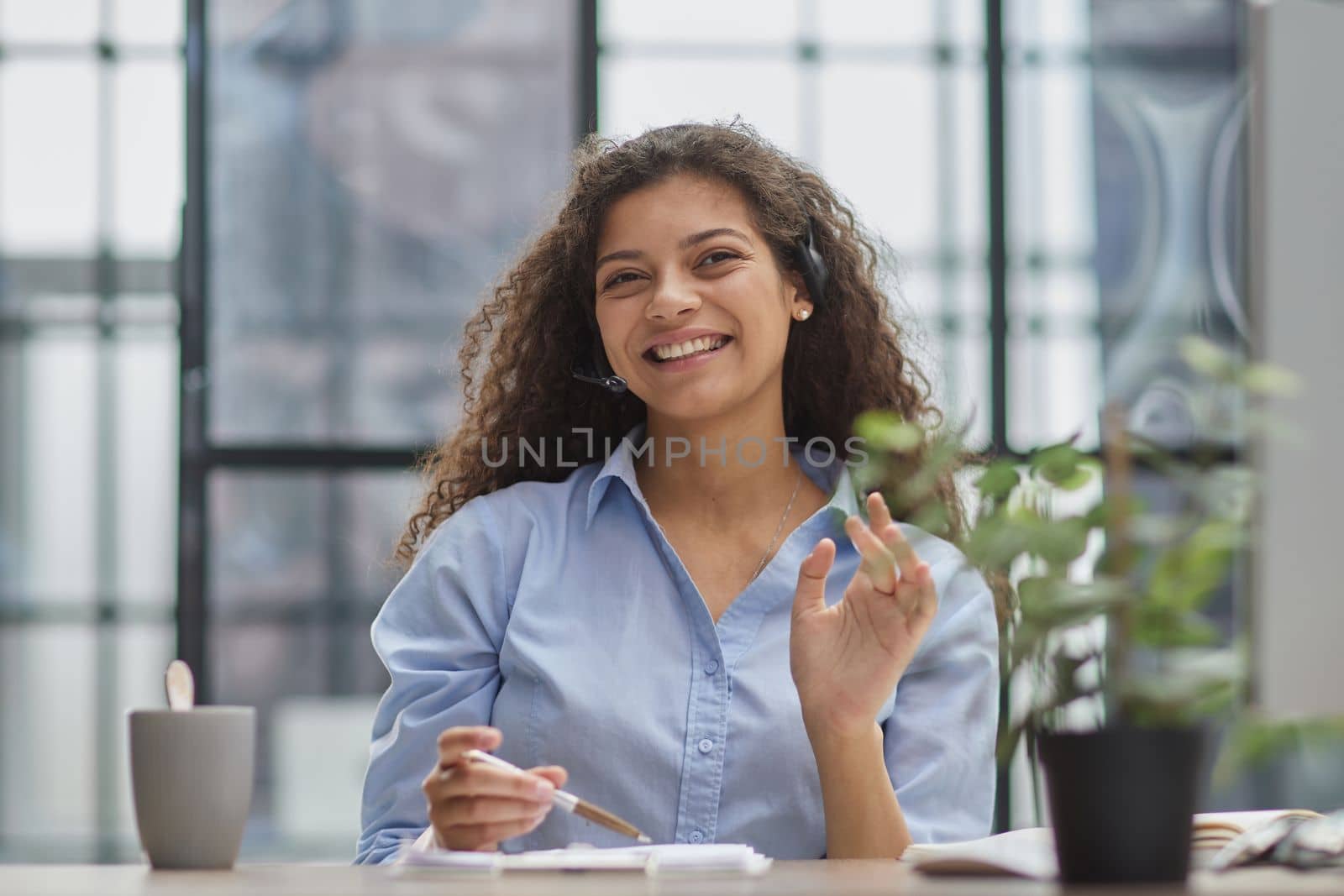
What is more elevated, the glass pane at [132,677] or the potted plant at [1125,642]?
the potted plant at [1125,642]

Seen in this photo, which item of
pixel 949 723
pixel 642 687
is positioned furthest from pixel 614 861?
pixel 949 723

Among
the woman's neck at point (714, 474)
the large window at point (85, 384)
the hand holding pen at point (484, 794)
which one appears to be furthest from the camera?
the large window at point (85, 384)

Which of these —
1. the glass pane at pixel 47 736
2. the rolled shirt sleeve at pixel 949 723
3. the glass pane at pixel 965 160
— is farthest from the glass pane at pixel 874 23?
the glass pane at pixel 47 736

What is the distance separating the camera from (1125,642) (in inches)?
38.5

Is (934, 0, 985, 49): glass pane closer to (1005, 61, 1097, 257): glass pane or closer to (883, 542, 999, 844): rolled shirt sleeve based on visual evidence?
(1005, 61, 1097, 257): glass pane

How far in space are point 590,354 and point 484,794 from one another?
1043 mm

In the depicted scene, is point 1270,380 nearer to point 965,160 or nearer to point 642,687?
point 642,687

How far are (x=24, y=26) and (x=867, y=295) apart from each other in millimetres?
2859

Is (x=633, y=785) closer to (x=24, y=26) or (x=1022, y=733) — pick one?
(x=1022, y=733)

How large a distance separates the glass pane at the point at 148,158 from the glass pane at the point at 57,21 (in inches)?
6.3

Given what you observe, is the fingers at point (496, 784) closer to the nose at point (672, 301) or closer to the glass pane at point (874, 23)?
the nose at point (672, 301)

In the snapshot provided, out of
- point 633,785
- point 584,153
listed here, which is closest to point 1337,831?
point 633,785

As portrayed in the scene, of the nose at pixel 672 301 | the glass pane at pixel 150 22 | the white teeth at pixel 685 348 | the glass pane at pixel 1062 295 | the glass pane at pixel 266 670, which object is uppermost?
the glass pane at pixel 150 22

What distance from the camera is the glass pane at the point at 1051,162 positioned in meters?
4.13
